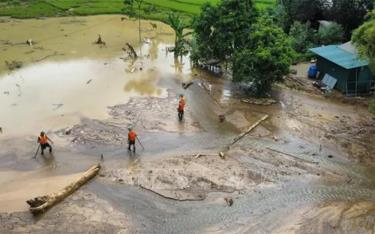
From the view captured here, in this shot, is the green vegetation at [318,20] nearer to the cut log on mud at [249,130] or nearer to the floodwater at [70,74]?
the cut log on mud at [249,130]

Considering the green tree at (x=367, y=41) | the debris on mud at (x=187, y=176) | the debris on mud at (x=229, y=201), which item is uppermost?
the green tree at (x=367, y=41)

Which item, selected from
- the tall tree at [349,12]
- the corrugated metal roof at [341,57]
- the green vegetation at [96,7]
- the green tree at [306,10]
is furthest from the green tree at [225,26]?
the green vegetation at [96,7]

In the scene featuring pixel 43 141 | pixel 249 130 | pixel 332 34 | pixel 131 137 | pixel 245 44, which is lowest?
pixel 249 130

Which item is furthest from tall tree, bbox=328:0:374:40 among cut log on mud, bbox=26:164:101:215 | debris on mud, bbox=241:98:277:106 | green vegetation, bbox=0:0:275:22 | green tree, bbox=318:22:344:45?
cut log on mud, bbox=26:164:101:215

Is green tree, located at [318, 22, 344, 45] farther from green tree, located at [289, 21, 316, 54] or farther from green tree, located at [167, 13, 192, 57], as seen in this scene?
green tree, located at [167, 13, 192, 57]

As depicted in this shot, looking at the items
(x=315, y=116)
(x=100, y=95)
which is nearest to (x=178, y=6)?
(x=100, y=95)

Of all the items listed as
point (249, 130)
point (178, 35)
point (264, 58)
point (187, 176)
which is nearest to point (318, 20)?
point (178, 35)

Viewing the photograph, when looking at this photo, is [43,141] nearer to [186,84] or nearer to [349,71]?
[186,84]
